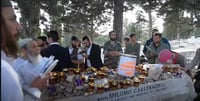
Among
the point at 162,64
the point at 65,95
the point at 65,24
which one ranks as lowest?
the point at 65,95

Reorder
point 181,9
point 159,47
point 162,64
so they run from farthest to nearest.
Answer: point 181,9
point 159,47
point 162,64

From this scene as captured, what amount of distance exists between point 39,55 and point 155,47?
183 inches

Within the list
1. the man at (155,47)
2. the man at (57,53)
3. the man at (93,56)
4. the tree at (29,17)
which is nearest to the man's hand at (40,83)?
the man at (57,53)

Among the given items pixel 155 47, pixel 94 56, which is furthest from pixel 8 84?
pixel 155 47

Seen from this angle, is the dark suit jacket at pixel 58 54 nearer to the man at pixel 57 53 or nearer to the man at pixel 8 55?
the man at pixel 57 53

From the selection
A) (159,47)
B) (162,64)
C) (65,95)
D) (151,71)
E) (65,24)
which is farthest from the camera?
(65,24)

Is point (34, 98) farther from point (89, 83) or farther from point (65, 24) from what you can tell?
point (65, 24)

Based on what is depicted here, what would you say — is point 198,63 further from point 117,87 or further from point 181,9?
point 181,9

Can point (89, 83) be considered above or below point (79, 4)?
below

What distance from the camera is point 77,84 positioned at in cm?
452

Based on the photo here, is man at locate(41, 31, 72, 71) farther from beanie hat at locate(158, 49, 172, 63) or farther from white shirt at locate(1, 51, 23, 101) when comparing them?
white shirt at locate(1, 51, 23, 101)

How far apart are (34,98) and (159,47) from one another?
512 centimetres

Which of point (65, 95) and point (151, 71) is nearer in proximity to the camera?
point (65, 95)

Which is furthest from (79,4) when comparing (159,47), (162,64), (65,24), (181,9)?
(162,64)
